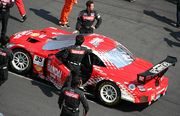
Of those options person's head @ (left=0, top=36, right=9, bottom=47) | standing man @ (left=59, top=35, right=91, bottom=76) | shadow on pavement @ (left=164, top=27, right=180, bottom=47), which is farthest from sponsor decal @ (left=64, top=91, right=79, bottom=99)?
shadow on pavement @ (left=164, top=27, right=180, bottom=47)

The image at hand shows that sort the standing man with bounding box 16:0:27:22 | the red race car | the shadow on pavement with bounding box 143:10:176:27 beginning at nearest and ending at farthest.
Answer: the red race car < the standing man with bounding box 16:0:27:22 < the shadow on pavement with bounding box 143:10:176:27

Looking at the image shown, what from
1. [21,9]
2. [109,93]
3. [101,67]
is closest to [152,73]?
[109,93]

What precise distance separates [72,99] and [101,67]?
9.94 feet

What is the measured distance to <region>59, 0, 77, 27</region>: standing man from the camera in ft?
57.4

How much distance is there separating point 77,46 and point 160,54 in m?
5.97

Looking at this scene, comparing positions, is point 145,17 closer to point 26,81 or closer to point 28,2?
point 28,2

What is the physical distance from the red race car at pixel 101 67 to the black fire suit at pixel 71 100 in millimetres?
2621

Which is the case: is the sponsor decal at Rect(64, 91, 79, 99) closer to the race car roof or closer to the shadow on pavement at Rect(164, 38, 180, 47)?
the race car roof

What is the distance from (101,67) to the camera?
12.0 metres

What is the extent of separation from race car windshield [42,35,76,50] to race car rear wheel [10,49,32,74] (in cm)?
55

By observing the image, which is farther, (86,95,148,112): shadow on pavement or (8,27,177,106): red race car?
(86,95,148,112): shadow on pavement

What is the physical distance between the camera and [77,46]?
460 inches

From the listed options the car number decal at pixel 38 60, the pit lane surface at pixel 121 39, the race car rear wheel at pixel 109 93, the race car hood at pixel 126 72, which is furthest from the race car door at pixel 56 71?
the race car hood at pixel 126 72

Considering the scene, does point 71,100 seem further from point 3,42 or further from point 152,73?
point 152,73
